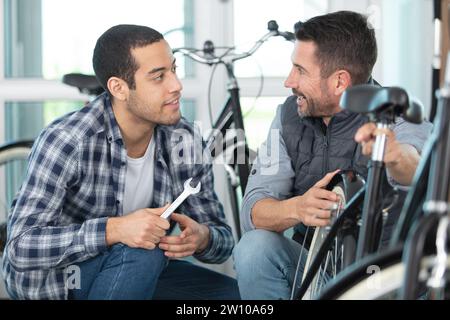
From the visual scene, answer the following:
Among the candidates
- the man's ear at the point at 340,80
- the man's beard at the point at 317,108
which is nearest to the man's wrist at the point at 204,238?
Result: the man's beard at the point at 317,108

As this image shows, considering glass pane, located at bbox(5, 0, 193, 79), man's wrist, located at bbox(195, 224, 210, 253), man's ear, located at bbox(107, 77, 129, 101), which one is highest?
glass pane, located at bbox(5, 0, 193, 79)

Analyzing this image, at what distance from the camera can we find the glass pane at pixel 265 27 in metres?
3.30

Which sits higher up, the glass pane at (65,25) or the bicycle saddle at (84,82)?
the glass pane at (65,25)

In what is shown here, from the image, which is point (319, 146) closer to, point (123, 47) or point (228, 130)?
point (123, 47)

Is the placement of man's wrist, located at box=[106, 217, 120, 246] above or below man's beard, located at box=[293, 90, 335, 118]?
below

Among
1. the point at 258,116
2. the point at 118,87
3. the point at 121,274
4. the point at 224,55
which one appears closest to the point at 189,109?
the point at 258,116

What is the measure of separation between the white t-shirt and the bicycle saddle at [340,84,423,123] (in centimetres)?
89

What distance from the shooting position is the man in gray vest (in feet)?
6.89

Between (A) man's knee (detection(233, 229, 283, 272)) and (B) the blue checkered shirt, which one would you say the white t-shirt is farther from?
(A) man's knee (detection(233, 229, 283, 272))

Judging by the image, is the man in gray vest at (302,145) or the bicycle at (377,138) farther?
the man in gray vest at (302,145)

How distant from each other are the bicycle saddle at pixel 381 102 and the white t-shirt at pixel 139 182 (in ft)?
2.91

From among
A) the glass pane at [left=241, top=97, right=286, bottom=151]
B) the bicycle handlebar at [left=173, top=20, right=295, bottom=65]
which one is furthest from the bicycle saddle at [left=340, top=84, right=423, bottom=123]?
the glass pane at [left=241, top=97, right=286, bottom=151]

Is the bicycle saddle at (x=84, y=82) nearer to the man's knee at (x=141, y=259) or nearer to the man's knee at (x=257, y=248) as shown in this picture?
the man's knee at (x=141, y=259)

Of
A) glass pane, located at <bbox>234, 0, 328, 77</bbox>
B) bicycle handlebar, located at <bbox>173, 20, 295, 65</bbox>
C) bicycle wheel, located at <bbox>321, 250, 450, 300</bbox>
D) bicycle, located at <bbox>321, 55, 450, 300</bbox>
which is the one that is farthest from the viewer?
glass pane, located at <bbox>234, 0, 328, 77</bbox>
